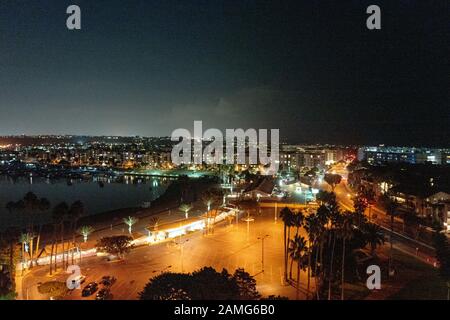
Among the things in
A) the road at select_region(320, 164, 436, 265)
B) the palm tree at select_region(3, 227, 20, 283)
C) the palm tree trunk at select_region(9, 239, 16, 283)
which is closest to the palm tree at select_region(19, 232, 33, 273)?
the palm tree at select_region(3, 227, 20, 283)

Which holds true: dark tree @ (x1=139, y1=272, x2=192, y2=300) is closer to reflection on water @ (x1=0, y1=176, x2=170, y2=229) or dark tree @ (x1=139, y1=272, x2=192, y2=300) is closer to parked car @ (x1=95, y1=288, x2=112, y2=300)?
parked car @ (x1=95, y1=288, x2=112, y2=300)

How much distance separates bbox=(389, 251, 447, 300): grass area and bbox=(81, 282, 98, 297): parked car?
491 inches

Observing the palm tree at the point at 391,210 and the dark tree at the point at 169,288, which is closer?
the dark tree at the point at 169,288

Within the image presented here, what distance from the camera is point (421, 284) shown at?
16.0 meters

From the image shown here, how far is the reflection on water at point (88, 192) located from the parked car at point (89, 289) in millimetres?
20323

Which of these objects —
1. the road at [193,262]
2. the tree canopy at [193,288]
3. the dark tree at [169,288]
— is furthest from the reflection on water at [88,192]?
the tree canopy at [193,288]

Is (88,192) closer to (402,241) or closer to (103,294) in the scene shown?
(103,294)

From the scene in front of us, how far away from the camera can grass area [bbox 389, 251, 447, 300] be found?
14.8 m

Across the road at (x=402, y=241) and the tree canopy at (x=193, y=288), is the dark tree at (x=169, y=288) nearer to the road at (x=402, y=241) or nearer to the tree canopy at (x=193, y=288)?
the tree canopy at (x=193, y=288)

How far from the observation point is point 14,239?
17891mm

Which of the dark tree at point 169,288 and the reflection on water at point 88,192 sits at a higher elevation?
the dark tree at point 169,288

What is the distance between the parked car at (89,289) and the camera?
15.6 meters

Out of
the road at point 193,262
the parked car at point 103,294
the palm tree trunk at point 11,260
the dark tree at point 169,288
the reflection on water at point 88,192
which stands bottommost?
the reflection on water at point 88,192
